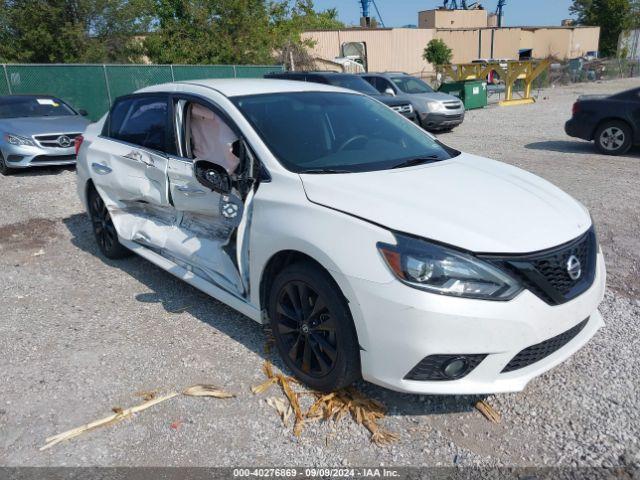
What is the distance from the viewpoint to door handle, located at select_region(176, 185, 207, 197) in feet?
12.7

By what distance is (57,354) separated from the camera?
369 centimetres

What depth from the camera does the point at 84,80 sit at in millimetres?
16000

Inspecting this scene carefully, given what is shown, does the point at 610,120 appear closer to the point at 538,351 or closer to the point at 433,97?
the point at 433,97

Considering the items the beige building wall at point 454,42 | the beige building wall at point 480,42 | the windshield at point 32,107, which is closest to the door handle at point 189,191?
the windshield at point 32,107

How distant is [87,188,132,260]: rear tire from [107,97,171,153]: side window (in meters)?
0.70

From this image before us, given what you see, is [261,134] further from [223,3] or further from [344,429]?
[223,3]

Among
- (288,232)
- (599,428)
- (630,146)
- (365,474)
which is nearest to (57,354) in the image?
(288,232)

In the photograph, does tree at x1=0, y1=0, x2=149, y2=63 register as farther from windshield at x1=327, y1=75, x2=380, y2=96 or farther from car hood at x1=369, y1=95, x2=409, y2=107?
car hood at x1=369, y1=95, x2=409, y2=107

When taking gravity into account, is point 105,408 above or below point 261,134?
below

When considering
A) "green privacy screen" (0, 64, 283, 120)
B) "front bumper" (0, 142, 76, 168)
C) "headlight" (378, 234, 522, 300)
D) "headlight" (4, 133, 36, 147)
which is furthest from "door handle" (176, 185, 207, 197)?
"green privacy screen" (0, 64, 283, 120)

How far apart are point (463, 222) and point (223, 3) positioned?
23.0m

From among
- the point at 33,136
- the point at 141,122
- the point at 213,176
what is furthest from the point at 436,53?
the point at 213,176

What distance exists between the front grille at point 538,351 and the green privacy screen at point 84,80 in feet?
49.0

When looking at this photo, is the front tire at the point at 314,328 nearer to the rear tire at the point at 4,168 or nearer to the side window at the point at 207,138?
the side window at the point at 207,138
